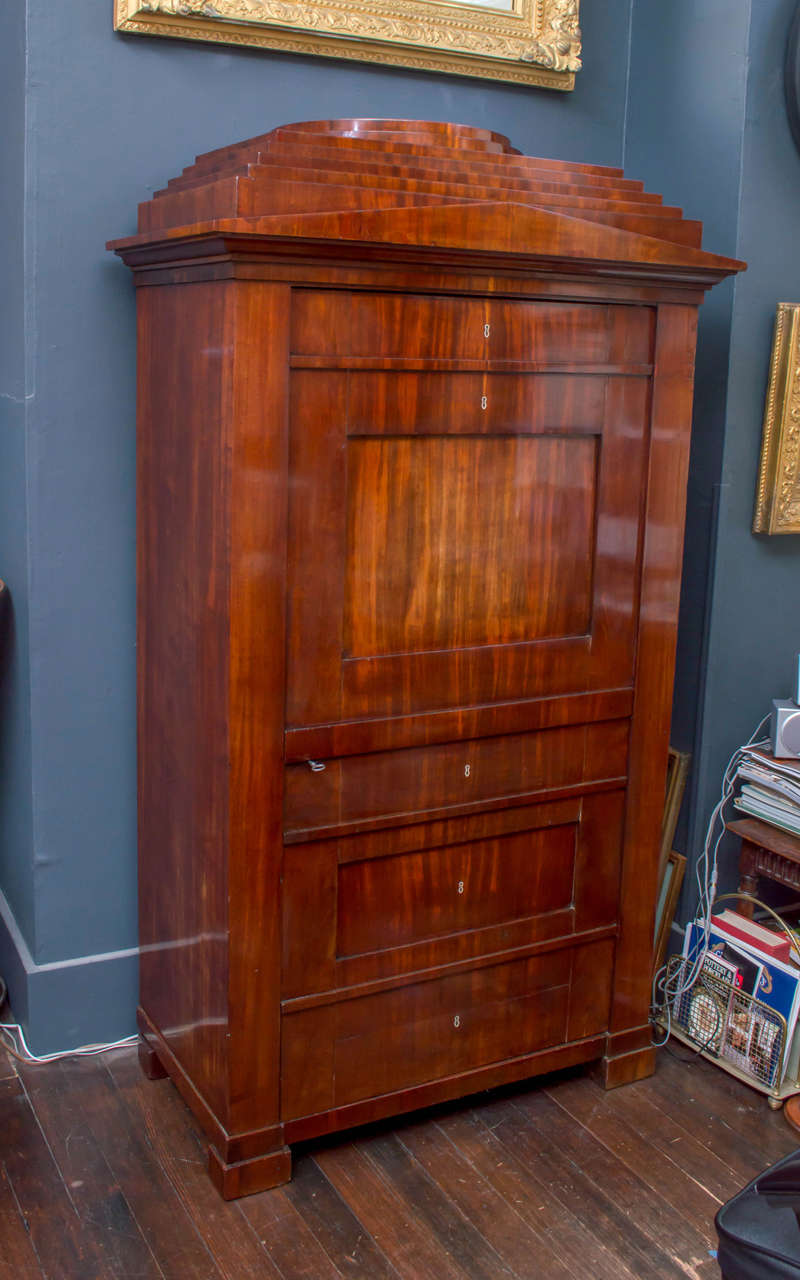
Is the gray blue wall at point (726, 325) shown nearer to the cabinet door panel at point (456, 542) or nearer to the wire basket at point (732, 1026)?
the wire basket at point (732, 1026)

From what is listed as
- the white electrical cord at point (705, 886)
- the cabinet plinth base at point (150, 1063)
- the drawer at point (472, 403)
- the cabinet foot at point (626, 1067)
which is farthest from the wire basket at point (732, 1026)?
the drawer at point (472, 403)

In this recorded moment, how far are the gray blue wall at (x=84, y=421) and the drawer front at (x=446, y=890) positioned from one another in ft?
1.98

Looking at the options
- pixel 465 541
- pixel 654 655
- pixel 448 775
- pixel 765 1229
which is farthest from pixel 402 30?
pixel 765 1229

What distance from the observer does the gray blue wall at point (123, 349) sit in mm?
2369

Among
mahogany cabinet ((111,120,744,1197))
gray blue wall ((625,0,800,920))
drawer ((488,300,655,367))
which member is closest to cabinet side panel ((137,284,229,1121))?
mahogany cabinet ((111,120,744,1197))

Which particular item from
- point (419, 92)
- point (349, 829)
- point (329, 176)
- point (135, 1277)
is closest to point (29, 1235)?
point (135, 1277)

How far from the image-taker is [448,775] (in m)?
2.28

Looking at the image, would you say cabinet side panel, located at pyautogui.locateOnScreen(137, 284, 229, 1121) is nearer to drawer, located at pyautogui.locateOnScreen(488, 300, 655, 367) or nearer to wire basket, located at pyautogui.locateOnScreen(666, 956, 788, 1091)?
drawer, located at pyautogui.locateOnScreen(488, 300, 655, 367)

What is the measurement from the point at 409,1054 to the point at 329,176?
159 centimetres

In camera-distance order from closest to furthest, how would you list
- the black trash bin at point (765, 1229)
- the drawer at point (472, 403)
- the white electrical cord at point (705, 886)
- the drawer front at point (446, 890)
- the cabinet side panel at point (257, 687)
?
1. the black trash bin at point (765, 1229)
2. the cabinet side panel at point (257, 687)
3. the drawer at point (472, 403)
4. the drawer front at point (446, 890)
5. the white electrical cord at point (705, 886)

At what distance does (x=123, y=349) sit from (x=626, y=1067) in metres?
1.82

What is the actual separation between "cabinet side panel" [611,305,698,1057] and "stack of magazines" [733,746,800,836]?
30 cm

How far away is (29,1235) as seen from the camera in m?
2.11

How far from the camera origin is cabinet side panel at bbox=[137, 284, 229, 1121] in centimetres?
207
